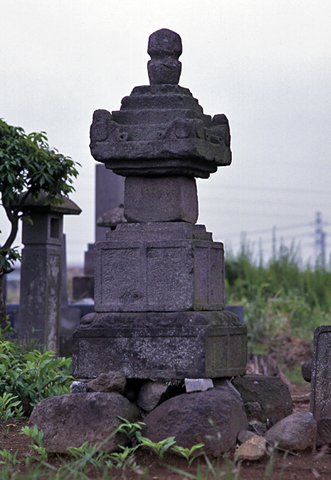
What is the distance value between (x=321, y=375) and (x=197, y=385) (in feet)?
3.49

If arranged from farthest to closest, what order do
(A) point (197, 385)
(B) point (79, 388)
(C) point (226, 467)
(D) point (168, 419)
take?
(B) point (79, 388), (A) point (197, 385), (D) point (168, 419), (C) point (226, 467)

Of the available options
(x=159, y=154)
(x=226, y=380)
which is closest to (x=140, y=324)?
(x=226, y=380)

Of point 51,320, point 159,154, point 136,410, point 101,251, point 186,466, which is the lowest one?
A: point 186,466

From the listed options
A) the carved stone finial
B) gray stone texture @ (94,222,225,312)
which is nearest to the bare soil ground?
gray stone texture @ (94,222,225,312)

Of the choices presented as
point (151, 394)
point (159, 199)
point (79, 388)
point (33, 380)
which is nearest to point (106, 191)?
point (33, 380)

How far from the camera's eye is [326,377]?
4.49 metres

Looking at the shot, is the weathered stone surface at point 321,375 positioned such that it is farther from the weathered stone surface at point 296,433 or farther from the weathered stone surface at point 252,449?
the weathered stone surface at point 252,449

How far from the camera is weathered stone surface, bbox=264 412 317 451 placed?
3.77 m

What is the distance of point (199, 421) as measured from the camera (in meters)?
3.67

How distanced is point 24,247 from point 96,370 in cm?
392

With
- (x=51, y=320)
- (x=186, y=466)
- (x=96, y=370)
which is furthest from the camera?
(x=51, y=320)

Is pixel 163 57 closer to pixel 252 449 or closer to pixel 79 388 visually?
pixel 79 388

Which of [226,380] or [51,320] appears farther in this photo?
[51,320]

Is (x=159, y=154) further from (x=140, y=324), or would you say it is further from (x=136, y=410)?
(x=136, y=410)
